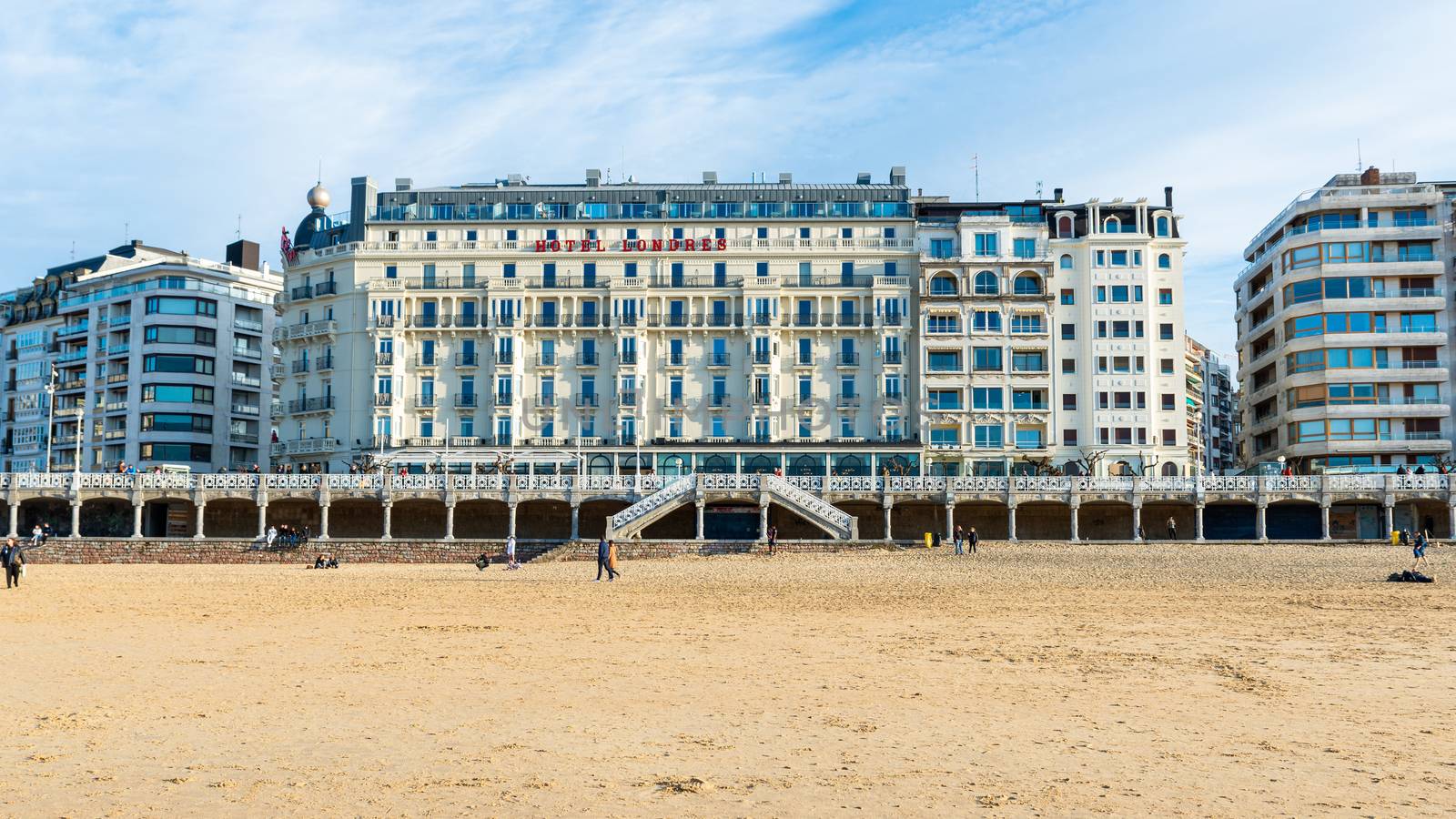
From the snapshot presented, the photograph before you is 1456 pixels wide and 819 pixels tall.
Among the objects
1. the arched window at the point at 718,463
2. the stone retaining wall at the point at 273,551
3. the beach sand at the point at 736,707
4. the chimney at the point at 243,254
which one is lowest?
the beach sand at the point at 736,707

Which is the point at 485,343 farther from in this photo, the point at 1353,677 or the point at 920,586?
the point at 1353,677

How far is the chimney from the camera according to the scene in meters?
104

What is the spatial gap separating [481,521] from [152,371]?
35.1 metres

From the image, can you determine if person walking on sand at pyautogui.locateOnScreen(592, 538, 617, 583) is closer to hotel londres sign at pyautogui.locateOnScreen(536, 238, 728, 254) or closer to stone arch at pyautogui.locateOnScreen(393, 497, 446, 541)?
stone arch at pyautogui.locateOnScreen(393, 497, 446, 541)

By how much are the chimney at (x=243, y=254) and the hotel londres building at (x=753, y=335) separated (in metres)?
26.2

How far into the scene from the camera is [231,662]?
67.1 ft

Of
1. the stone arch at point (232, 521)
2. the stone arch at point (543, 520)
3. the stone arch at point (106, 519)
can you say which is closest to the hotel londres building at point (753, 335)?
the stone arch at point (543, 520)

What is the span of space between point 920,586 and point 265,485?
42.7 m

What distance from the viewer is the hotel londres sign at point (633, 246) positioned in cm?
7956

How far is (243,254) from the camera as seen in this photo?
104 m

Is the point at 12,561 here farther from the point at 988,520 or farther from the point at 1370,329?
the point at 1370,329

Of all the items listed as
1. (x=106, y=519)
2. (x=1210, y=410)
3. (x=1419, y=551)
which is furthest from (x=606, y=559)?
(x=1210, y=410)

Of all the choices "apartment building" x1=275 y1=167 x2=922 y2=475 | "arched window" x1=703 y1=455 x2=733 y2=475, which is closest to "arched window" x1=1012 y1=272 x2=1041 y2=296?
"apartment building" x1=275 y1=167 x2=922 y2=475

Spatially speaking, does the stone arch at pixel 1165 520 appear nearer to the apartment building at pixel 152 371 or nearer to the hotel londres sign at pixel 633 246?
the hotel londres sign at pixel 633 246
